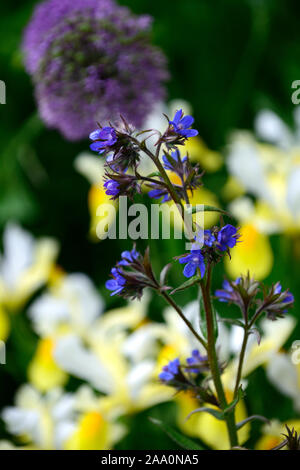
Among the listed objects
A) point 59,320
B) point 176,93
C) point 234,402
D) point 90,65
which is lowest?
point 234,402

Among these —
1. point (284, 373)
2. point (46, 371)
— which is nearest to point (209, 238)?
point (284, 373)

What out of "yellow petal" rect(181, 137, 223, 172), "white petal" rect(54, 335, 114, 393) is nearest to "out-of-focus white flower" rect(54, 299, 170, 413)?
"white petal" rect(54, 335, 114, 393)

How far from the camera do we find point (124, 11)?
42 cm

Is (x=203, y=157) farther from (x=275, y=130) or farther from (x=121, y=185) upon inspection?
(x=121, y=185)

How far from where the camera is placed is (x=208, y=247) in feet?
0.66

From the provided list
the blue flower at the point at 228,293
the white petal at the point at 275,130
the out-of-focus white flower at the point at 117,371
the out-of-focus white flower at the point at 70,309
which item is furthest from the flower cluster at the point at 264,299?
→ the white petal at the point at 275,130

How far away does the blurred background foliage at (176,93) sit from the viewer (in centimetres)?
68

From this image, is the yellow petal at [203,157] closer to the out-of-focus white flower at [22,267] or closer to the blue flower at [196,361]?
the out-of-focus white flower at [22,267]

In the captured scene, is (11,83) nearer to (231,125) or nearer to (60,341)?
(231,125)

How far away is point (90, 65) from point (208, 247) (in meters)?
0.21

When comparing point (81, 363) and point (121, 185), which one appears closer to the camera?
point (121, 185)

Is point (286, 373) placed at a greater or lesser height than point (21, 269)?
lesser

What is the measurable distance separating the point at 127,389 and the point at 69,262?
32 centimetres
